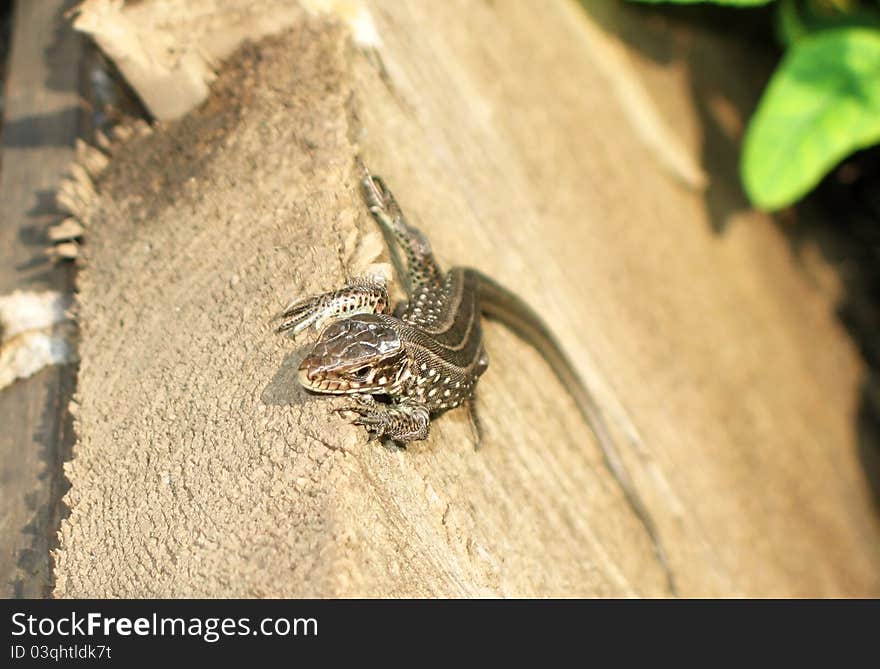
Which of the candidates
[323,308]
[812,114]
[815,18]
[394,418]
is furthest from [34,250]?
[815,18]

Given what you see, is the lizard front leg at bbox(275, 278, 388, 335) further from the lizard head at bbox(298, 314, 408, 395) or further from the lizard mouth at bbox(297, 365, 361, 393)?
the lizard mouth at bbox(297, 365, 361, 393)

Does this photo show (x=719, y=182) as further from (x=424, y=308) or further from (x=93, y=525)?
(x=93, y=525)

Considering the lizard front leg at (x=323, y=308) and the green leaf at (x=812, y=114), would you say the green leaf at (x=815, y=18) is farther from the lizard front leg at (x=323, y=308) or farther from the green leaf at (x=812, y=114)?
the lizard front leg at (x=323, y=308)

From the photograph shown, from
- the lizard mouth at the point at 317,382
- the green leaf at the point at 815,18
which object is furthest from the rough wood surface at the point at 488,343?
the green leaf at the point at 815,18

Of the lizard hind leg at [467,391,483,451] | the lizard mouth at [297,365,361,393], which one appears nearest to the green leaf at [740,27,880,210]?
the lizard hind leg at [467,391,483,451]

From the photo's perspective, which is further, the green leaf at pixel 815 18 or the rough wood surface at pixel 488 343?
the green leaf at pixel 815 18
